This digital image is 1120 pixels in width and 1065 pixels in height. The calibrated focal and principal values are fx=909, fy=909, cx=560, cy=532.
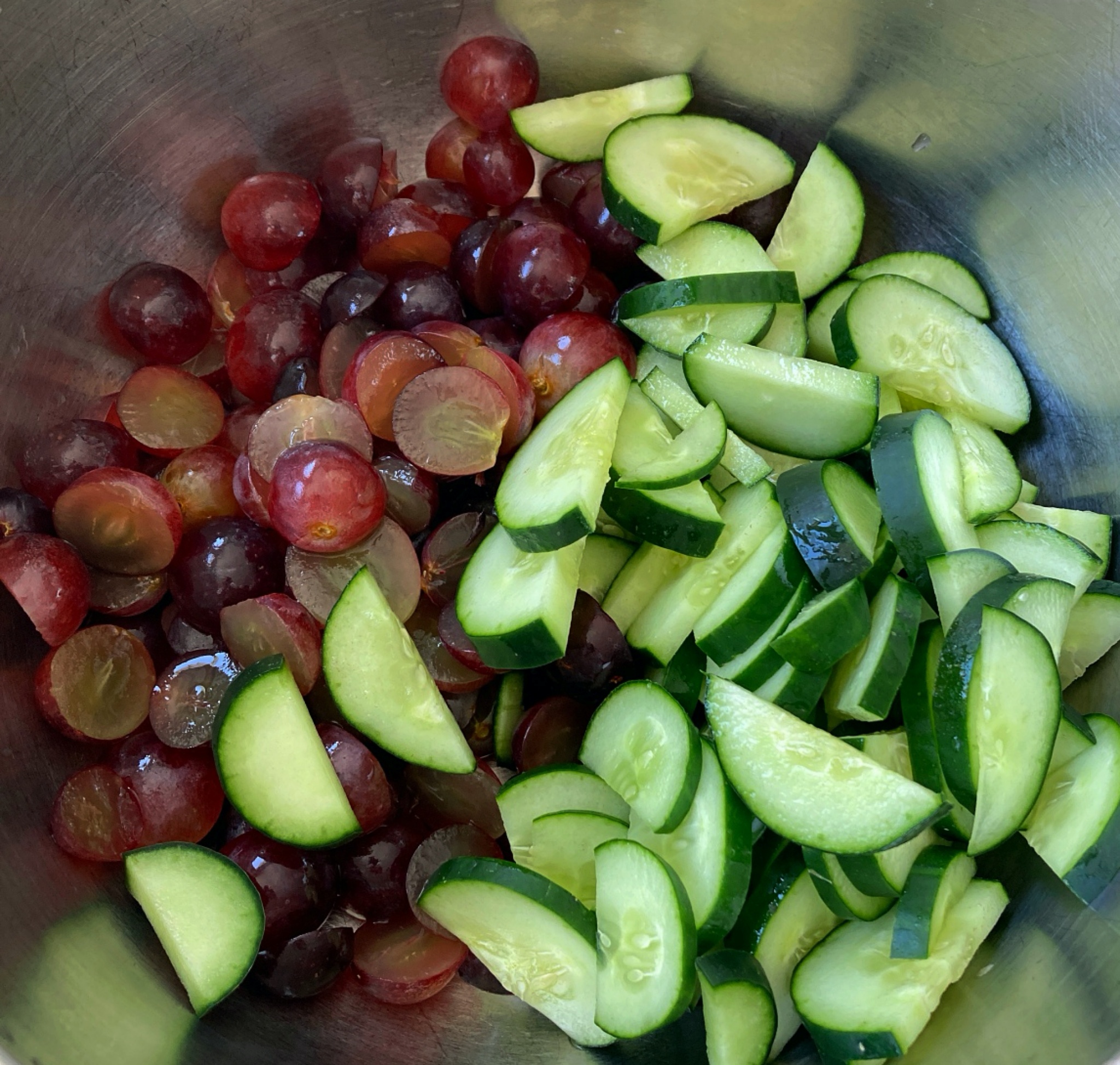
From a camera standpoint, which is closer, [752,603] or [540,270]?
[752,603]

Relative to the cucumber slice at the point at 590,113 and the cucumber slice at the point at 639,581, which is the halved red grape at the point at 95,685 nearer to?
the cucumber slice at the point at 639,581

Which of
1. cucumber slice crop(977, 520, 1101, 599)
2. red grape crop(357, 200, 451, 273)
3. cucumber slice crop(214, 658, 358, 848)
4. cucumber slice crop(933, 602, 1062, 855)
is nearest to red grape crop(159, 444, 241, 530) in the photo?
cucumber slice crop(214, 658, 358, 848)

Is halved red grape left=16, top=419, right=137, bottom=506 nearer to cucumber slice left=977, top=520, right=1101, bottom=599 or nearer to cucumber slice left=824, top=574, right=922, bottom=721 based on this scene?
cucumber slice left=824, top=574, right=922, bottom=721

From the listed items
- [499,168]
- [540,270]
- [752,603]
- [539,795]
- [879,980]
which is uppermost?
[499,168]

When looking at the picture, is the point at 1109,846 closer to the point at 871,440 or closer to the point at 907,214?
the point at 871,440

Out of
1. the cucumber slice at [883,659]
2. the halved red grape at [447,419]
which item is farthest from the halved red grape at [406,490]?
the cucumber slice at [883,659]

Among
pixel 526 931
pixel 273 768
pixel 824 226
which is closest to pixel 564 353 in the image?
pixel 824 226

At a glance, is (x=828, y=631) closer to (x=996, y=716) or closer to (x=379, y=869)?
(x=996, y=716)
